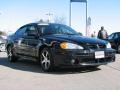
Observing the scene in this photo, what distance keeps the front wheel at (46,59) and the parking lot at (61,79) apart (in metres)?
0.18

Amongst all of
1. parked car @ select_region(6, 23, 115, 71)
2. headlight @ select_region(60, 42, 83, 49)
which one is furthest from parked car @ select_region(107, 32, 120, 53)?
headlight @ select_region(60, 42, 83, 49)

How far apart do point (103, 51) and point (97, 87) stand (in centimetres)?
215

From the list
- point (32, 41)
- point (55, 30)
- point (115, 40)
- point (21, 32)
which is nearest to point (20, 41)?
point (21, 32)

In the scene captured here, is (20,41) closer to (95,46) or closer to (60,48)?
(60,48)

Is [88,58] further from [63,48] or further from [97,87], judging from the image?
[97,87]

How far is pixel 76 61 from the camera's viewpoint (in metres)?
8.45

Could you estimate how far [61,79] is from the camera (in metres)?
7.92

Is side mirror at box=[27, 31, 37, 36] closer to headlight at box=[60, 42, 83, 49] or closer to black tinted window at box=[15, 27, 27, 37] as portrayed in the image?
black tinted window at box=[15, 27, 27, 37]

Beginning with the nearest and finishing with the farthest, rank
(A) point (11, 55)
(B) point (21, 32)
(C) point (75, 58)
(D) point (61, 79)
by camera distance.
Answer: (D) point (61, 79)
(C) point (75, 58)
(B) point (21, 32)
(A) point (11, 55)

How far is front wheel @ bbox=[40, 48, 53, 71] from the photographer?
8.95 m

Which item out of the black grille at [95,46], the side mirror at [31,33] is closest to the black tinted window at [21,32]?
the side mirror at [31,33]

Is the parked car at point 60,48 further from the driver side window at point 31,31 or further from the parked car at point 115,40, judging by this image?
the parked car at point 115,40

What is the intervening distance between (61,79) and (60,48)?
997 mm

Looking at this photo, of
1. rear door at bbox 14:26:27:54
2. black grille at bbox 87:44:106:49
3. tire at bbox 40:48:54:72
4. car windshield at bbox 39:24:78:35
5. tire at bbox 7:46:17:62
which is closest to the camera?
black grille at bbox 87:44:106:49
